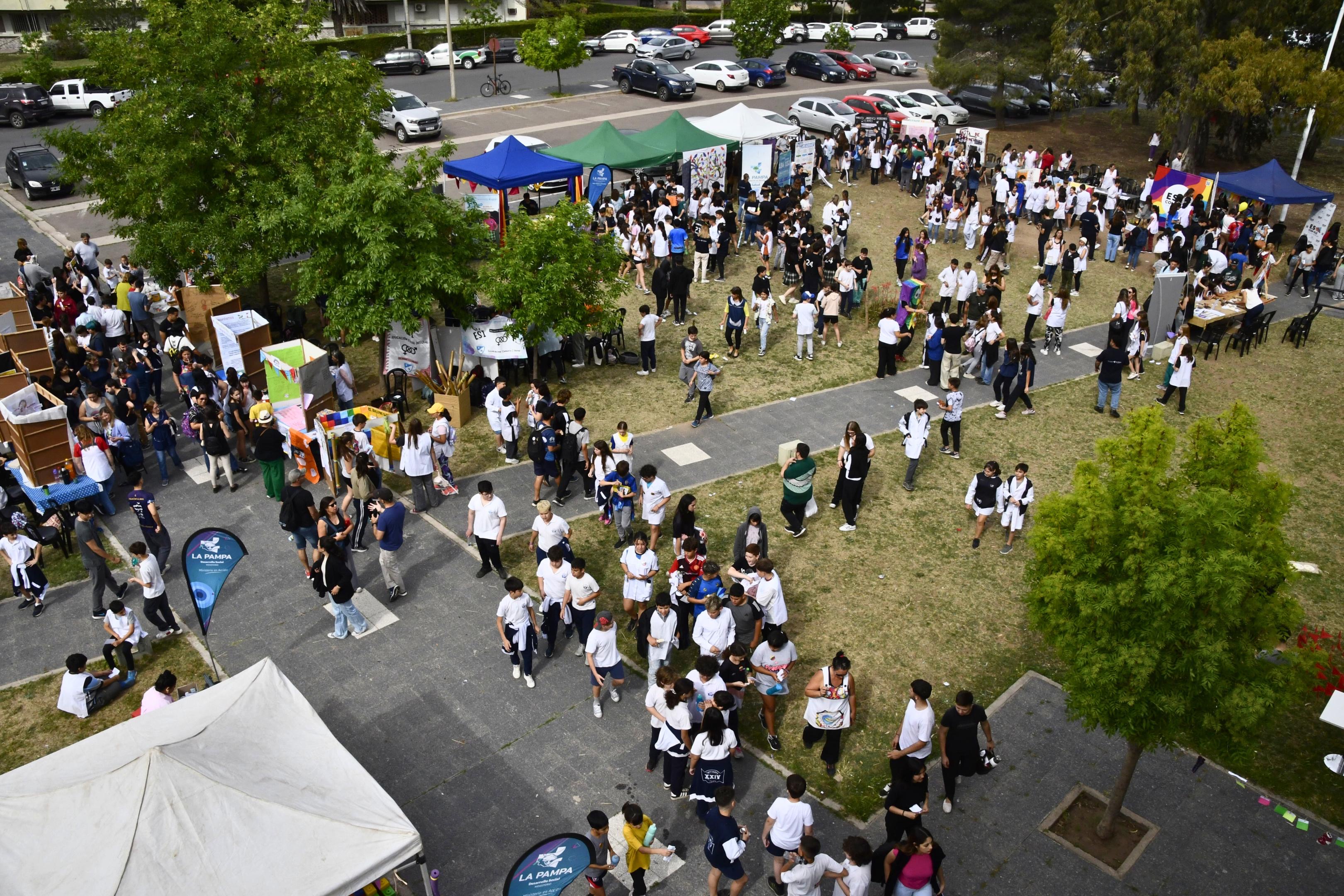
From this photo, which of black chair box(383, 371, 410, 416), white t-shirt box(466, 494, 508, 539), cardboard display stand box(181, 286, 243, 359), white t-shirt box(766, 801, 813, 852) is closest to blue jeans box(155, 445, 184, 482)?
black chair box(383, 371, 410, 416)

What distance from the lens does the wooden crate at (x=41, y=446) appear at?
1317 centimetres

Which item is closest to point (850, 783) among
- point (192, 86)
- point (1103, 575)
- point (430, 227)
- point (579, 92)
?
point (1103, 575)

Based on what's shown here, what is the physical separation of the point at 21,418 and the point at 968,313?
15.8 m

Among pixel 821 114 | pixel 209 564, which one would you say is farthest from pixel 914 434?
pixel 821 114

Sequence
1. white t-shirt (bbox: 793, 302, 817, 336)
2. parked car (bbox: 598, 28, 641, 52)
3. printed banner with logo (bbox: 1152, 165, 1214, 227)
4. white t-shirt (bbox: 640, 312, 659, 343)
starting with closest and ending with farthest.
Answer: white t-shirt (bbox: 640, 312, 659, 343), white t-shirt (bbox: 793, 302, 817, 336), printed banner with logo (bbox: 1152, 165, 1214, 227), parked car (bbox: 598, 28, 641, 52)

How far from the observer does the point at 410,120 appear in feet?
104

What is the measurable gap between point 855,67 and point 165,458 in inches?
1525

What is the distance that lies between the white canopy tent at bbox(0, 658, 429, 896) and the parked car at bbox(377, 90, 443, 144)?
27876 millimetres

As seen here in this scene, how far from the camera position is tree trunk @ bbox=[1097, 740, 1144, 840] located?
789cm

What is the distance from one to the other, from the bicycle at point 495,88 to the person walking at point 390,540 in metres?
32.2

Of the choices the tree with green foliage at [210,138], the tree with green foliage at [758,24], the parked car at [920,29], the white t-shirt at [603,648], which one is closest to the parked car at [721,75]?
the tree with green foliage at [758,24]

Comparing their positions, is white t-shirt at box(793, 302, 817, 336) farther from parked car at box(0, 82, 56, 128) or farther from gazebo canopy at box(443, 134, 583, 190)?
parked car at box(0, 82, 56, 128)

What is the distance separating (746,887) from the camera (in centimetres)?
787

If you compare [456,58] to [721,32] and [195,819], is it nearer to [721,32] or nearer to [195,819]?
[721,32]
